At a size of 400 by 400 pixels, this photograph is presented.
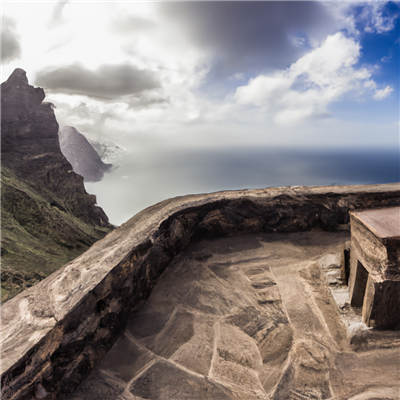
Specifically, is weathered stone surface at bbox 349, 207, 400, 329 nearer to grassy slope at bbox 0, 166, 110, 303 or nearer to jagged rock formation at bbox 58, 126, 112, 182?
grassy slope at bbox 0, 166, 110, 303

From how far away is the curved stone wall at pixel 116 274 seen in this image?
4.84 feet

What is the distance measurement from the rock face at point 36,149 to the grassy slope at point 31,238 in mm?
4238

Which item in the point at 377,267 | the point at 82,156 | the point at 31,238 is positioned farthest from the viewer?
the point at 82,156

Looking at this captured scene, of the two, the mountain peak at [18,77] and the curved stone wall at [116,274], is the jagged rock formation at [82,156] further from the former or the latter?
the curved stone wall at [116,274]

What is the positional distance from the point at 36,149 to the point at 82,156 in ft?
77.3

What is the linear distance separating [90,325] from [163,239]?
1.07 metres

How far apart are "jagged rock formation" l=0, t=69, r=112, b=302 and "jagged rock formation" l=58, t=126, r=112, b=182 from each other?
18190 mm

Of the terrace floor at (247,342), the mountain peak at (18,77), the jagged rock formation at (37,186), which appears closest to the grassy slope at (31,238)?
the jagged rock formation at (37,186)

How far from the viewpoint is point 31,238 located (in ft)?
50.4

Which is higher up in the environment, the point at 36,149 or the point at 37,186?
the point at 36,149

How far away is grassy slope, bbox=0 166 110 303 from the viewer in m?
10.4

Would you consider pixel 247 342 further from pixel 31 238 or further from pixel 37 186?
pixel 37 186

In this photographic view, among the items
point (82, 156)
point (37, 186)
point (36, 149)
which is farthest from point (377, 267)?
point (82, 156)

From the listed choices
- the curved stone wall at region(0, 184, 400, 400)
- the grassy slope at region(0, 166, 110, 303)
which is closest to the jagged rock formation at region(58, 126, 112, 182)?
the grassy slope at region(0, 166, 110, 303)
